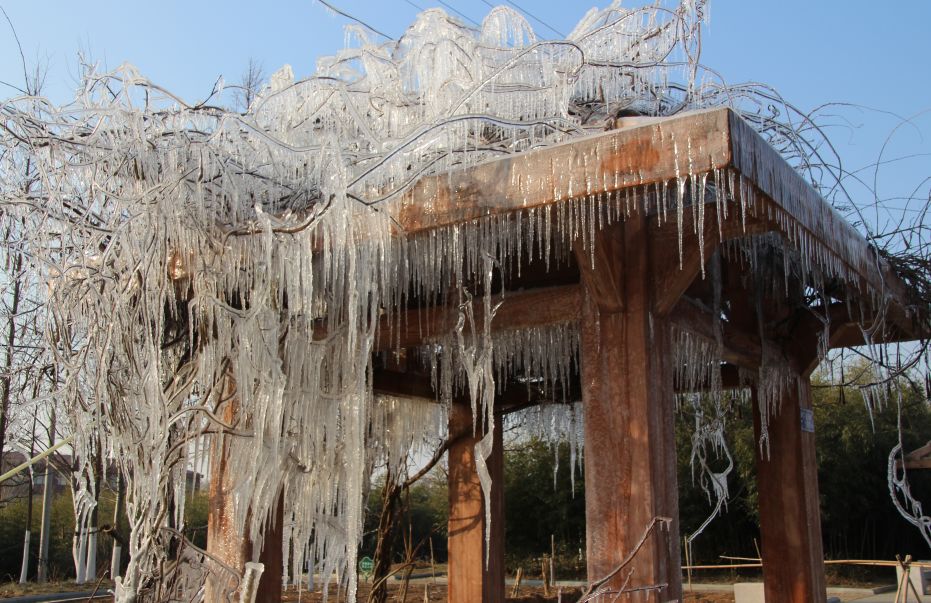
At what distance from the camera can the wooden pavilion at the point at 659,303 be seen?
10.5ft

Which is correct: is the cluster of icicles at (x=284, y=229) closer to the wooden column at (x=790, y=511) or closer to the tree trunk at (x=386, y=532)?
the wooden column at (x=790, y=511)

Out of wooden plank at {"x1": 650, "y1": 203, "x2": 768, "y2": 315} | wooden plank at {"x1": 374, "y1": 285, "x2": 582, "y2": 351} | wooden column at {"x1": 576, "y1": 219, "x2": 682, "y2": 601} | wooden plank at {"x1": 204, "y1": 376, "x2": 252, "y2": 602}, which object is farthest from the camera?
wooden plank at {"x1": 204, "y1": 376, "x2": 252, "y2": 602}

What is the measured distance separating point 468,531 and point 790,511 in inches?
107

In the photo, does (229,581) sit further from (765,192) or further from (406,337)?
(765,192)

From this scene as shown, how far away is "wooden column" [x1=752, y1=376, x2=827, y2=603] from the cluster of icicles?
7.65 feet

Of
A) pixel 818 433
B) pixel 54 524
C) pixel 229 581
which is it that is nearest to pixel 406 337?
pixel 229 581

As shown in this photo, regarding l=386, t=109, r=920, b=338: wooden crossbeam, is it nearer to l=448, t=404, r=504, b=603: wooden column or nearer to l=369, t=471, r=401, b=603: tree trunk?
l=448, t=404, r=504, b=603: wooden column

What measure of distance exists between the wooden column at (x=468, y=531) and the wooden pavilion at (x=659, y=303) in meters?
Answer: 2.23

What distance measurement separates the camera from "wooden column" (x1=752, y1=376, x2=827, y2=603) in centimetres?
568

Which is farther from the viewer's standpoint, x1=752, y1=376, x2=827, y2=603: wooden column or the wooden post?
x1=752, y1=376, x2=827, y2=603: wooden column

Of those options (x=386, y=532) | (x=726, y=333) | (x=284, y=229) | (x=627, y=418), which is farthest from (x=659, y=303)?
(x=386, y=532)

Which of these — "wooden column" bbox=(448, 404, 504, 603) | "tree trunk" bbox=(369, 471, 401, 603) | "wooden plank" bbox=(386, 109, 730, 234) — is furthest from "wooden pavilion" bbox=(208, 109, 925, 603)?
"tree trunk" bbox=(369, 471, 401, 603)

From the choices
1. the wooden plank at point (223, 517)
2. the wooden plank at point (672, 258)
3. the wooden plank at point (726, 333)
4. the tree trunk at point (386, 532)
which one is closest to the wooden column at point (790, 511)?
the wooden plank at point (726, 333)

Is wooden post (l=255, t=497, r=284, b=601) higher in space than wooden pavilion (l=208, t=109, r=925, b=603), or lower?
lower
